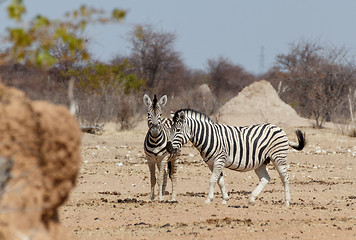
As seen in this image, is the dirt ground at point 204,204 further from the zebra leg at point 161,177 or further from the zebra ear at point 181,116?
the zebra ear at point 181,116

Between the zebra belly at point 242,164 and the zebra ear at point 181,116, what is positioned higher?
the zebra ear at point 181,116

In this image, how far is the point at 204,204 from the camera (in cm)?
934

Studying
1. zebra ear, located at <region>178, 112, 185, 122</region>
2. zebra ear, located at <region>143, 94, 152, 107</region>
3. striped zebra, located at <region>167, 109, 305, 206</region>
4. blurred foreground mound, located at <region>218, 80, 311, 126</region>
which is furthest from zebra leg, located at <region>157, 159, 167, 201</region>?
blurred foreground mound, located at <region>218, 80, 311, 126</region>

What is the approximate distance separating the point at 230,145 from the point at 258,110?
16.1 metres

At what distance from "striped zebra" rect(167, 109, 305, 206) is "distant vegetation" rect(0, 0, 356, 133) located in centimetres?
169

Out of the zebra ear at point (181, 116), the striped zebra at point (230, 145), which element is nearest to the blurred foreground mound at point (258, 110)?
the striped zebra at point (230, 145)

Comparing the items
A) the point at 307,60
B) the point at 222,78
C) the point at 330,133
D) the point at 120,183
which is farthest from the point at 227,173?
the point at 222,78

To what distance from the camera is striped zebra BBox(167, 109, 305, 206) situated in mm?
9500

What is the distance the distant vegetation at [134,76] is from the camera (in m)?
3.12

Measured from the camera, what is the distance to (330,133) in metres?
23.2

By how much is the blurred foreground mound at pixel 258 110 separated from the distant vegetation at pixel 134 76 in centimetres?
95

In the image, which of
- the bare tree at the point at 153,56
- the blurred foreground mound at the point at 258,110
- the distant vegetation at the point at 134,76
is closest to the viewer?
the distant vegetation at the point at 134,76

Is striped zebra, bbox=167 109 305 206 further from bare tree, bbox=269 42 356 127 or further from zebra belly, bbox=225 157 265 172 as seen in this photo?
bare tree, bbox=269 42 356 127

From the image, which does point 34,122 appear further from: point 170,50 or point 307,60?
point 170,50
